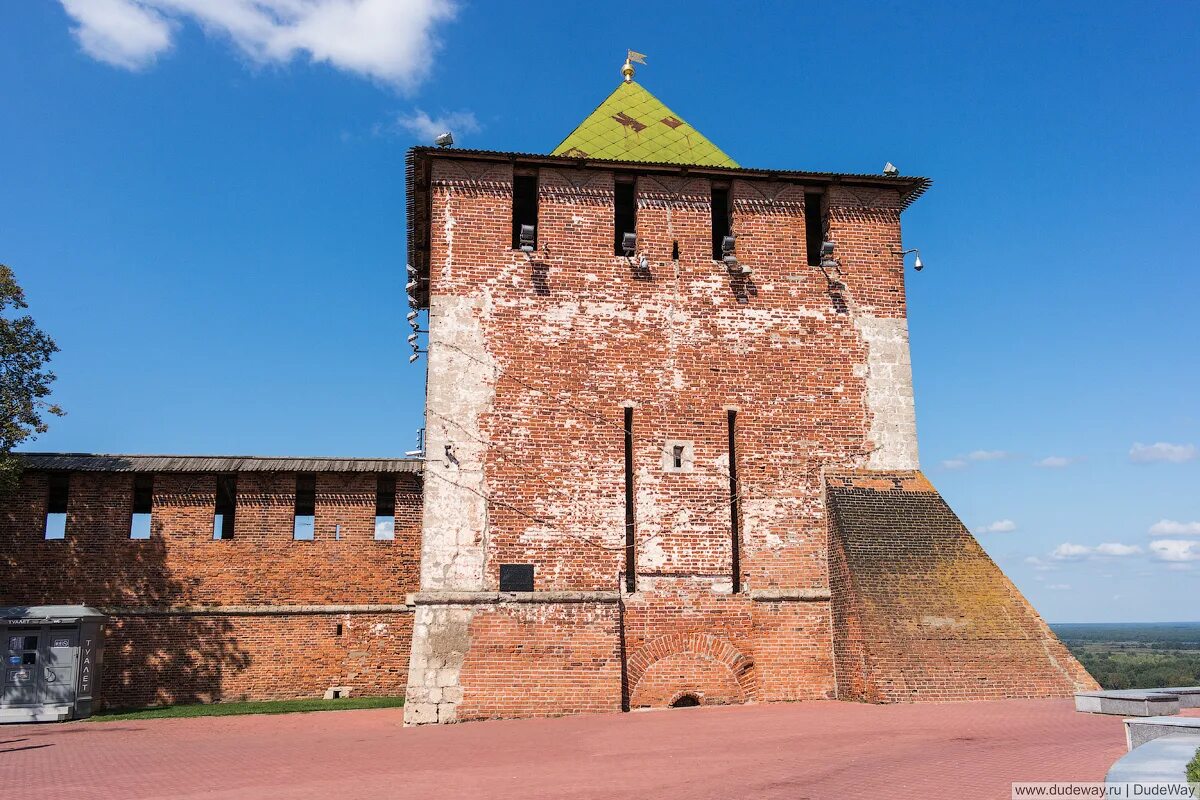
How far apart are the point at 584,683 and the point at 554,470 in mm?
3055

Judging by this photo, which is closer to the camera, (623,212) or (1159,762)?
(1159,762)

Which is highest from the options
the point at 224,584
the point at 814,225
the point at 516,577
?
the point at 814,225

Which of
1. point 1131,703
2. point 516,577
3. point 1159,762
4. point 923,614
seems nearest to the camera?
point 1159,762

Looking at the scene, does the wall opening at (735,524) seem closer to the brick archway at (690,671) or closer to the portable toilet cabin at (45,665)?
the brick archway at (690,671)

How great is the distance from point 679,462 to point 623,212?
4566mm

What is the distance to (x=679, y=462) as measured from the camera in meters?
13.9

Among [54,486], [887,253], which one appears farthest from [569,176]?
[54,486]

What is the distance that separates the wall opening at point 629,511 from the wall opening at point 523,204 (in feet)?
11.8

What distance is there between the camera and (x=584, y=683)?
1251 cm

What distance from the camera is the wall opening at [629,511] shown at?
13.4 m

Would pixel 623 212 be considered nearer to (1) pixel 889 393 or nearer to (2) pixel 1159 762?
(1) pixel 889 393

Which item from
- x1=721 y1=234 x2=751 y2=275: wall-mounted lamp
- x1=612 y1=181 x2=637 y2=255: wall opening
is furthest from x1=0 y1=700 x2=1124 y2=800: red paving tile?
x1=612 y1=181 x2=637 y2=255: wall opening

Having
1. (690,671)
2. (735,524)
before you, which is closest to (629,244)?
(735,524)

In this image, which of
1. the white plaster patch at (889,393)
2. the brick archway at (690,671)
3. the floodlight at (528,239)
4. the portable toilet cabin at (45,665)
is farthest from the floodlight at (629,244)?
the portable toilet cabin at (45,665)
